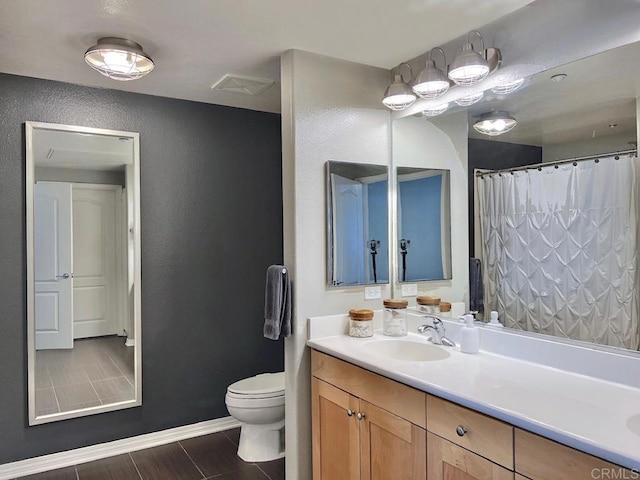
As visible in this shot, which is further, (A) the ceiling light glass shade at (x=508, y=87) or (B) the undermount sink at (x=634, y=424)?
(A) the ceiling light glass shade at (x=508, y=87)

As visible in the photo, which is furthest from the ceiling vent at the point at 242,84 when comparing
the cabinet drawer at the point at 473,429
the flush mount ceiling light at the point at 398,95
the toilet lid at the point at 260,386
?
the cabinet drawer at the point at 473,429

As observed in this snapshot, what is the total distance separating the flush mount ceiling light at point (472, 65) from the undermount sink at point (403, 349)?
128 cm

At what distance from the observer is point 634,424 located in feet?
4.50

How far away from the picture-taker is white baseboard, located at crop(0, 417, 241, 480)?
2803 mm

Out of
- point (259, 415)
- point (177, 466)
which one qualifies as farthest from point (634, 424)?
point (177, 466)

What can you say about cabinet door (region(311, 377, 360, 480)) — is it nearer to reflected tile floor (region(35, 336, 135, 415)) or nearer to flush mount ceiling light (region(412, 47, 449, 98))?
reflected tile floor (region(35, 336, 135, 415))

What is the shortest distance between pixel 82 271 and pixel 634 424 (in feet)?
9.74

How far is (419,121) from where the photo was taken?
8.91 feet

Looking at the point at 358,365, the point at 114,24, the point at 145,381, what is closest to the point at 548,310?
the point at 358,365

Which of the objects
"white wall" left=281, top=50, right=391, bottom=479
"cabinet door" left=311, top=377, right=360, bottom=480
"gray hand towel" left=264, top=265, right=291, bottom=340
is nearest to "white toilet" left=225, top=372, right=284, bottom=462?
"white wall" left=281, top=50, right=391, bottom=479

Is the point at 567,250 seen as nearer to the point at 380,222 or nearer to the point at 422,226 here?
the point at 422,226

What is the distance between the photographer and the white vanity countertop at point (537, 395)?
1239 mm

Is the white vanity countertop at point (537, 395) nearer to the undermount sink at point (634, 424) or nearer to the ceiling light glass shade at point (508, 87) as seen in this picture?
the undermount sink at point (634, 424)

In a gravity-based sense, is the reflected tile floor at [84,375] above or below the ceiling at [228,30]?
below
